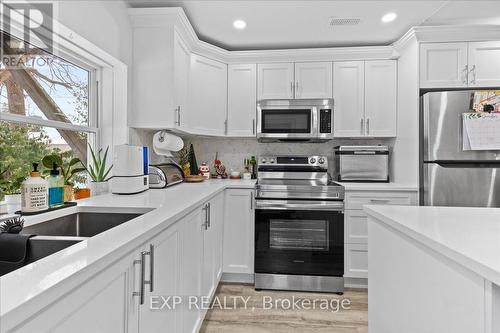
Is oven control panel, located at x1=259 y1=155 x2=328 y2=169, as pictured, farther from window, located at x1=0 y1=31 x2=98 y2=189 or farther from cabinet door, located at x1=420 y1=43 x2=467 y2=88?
window, located at x1=0 y1=31 x2=98 y2=189

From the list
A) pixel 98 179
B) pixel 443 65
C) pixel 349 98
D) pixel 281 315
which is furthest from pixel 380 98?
pixel 98 179

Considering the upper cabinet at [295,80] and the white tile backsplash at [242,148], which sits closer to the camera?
the upper cabinet at [295,80]

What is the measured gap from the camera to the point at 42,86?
1710mm

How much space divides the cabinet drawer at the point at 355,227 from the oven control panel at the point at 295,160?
64cm

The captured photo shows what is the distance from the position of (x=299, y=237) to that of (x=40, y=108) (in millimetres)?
2167

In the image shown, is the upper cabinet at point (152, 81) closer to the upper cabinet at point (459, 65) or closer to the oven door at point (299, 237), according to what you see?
the oven door at point (299, 237)

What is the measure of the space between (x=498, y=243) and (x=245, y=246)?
214 centimetres

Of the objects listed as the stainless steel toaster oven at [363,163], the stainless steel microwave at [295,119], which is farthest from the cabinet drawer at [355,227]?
the stainless steel microwave at [295,119]

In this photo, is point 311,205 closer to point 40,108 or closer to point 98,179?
point 98,179

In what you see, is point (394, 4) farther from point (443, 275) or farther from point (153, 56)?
point (443, 275)

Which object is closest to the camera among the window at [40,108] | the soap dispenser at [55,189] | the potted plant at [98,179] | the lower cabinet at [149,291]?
the lower cabinet at [149,291]

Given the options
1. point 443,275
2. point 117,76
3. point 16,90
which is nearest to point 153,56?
point 117,76

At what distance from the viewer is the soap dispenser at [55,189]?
4.49ft

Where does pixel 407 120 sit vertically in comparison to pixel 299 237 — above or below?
above
